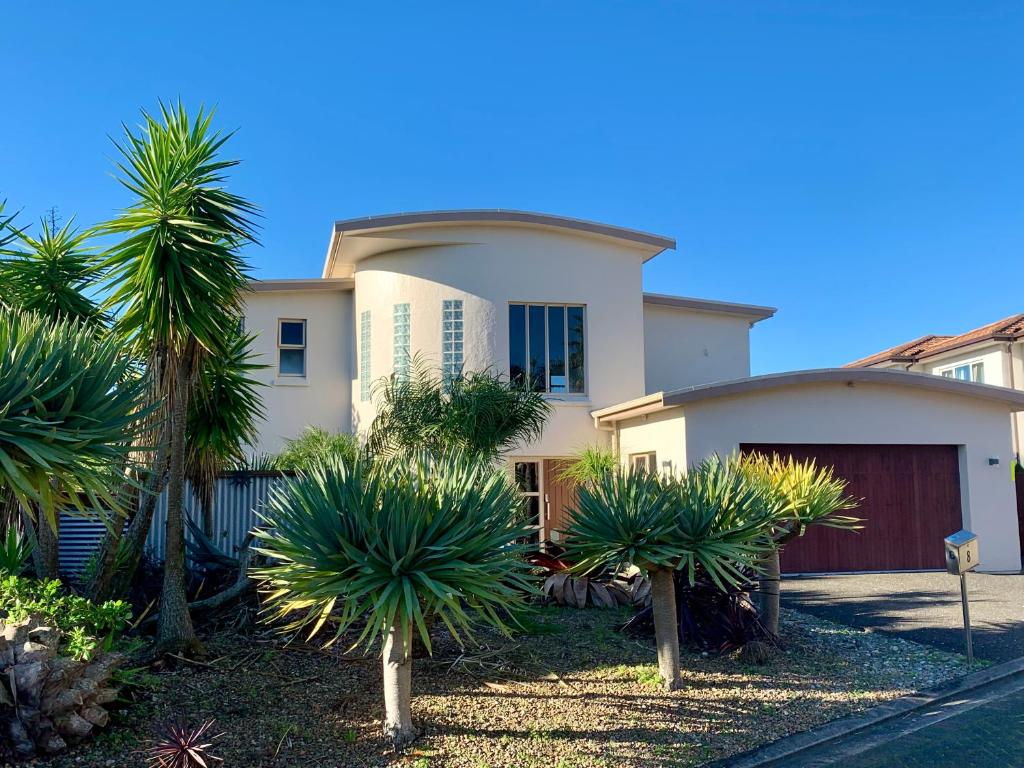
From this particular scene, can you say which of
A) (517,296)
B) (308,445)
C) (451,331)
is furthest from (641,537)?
(517,296)

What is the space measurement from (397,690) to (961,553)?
6.15m

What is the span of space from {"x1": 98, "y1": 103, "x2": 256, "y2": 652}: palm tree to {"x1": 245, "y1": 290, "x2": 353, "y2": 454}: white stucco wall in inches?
391

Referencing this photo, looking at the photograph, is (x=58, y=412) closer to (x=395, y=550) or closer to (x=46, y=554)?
(x=395, y=550)

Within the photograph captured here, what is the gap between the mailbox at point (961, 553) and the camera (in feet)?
28.4

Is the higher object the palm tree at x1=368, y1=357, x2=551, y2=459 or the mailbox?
the palm tree at x1=368, y1=357, x2=551, y2=459

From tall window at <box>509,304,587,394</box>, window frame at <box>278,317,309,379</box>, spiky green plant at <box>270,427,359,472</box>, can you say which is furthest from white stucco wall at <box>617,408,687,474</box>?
window frame at <box>278,317,309,379</box>

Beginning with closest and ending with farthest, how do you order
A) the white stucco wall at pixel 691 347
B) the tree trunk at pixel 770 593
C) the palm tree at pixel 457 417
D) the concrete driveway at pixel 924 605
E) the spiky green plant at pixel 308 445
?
1. the tree trunk at pixel 770 593
2. the concrete driveway at pixel 924 605
3. the palm tree at pixel 457 417
4. the spiky green plant at pixel 308 445
5. the white stucco wall at pixel 691 347

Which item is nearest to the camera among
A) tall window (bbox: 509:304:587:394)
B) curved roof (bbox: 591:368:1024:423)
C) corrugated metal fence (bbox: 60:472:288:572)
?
corrugated metal fence (bbox: 60:472:288:572)

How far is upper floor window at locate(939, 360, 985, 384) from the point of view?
23938 mm

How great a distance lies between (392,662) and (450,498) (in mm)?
1282

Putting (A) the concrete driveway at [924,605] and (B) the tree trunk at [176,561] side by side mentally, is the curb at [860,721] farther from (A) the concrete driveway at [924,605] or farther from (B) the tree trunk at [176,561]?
(B) the tree trunk at [176,561]

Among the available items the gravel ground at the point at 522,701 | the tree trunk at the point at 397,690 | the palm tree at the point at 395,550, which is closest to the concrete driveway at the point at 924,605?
the gravel ground at the point at 522,701

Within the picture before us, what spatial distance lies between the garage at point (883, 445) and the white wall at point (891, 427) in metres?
0.02

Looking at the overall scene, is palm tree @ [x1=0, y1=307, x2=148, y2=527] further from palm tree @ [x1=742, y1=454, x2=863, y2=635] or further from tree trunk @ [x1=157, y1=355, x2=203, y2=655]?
palm tree @ [x1=742, y1=454, x2=863, y2=635]
